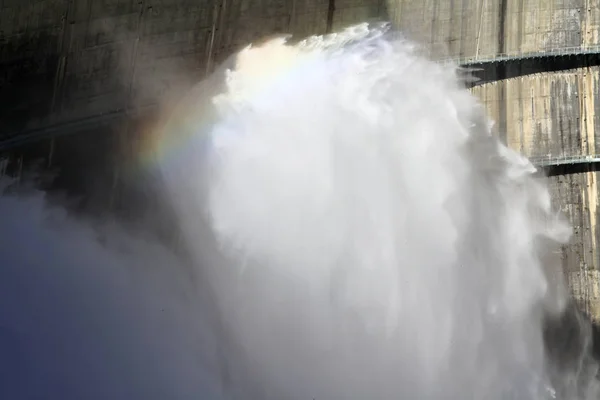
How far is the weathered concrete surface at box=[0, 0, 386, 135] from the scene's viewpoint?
15.3 m

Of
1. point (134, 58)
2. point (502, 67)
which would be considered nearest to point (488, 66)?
point (502, 67)

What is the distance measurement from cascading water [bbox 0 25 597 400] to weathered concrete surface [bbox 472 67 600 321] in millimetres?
291

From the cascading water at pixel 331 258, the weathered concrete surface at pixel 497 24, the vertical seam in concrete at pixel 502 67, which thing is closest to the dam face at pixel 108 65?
the cascading water at pixel 331 258

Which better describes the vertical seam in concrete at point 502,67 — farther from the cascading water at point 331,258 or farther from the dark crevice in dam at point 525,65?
the cascading water at point 331,258

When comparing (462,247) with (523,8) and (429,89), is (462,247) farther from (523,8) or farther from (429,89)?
(523,8)

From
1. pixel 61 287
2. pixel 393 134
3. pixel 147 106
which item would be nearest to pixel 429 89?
pixel 393 134

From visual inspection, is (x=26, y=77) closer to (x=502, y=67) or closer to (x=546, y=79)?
(x=502, y=67)

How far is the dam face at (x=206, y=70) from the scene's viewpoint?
45.2 feet

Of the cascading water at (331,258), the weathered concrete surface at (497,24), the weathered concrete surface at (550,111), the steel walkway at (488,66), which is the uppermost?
the weathered concrete surface at (497,24)

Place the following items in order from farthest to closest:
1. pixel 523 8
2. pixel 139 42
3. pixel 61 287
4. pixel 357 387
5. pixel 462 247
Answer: pixel 139 42
pixel 61 287
pixel 523 8
pixel 462 247
pixel 357 387

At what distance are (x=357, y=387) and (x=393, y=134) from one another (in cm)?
412

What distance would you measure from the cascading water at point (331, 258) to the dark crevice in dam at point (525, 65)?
42 centimetres

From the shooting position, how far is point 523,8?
14.2m

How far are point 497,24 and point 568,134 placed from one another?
2228 millimetres
